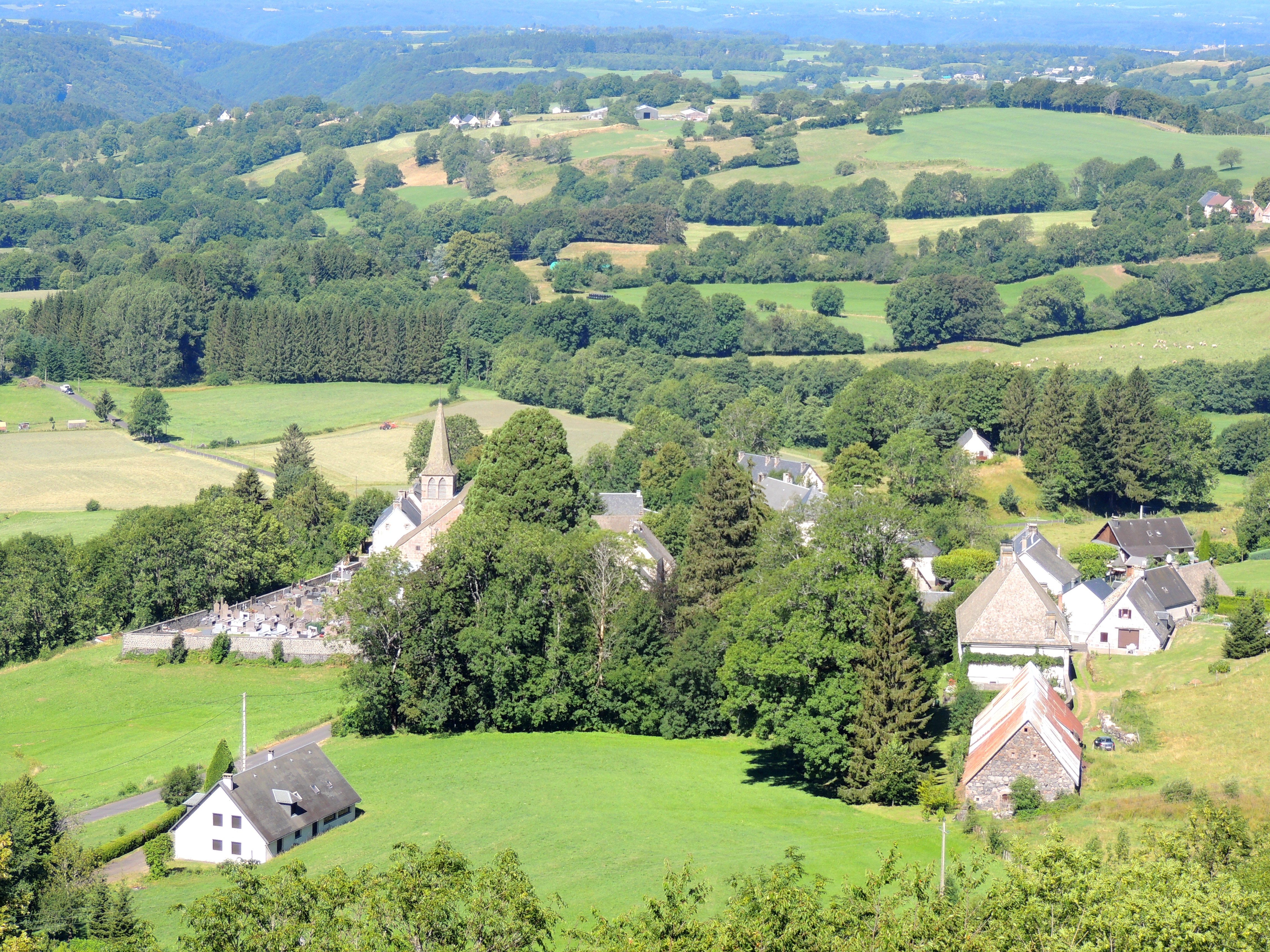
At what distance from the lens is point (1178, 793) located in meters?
42.1

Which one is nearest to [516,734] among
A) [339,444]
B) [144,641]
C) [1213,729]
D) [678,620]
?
[678,620]

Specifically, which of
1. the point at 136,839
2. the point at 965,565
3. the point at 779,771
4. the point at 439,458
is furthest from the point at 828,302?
the point at 136,839

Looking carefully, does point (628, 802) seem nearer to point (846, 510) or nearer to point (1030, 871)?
point (846, 510)

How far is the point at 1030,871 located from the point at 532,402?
97034 millimetres

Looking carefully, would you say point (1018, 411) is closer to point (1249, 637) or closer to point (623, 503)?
point (623, 503)

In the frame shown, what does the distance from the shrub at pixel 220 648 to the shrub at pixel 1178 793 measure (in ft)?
131

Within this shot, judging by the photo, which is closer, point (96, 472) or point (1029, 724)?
point (1029, 724)

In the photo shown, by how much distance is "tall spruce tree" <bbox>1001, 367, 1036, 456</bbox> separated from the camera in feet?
299

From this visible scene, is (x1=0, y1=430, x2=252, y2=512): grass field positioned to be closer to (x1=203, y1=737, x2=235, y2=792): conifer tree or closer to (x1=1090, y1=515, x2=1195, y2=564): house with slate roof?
(x1=203, y1=737, x2=235, y2=792): conifer tree

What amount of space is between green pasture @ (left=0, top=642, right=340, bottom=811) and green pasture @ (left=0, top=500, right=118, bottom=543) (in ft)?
61.4

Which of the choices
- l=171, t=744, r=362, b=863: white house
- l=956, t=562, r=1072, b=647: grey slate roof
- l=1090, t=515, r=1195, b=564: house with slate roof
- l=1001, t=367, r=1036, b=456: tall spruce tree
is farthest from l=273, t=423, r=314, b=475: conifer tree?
l=956, t=562, r=1072, b=647: grey slate roof

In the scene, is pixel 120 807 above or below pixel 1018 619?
below

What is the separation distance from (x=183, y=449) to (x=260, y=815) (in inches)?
2705

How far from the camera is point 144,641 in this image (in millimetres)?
67062
